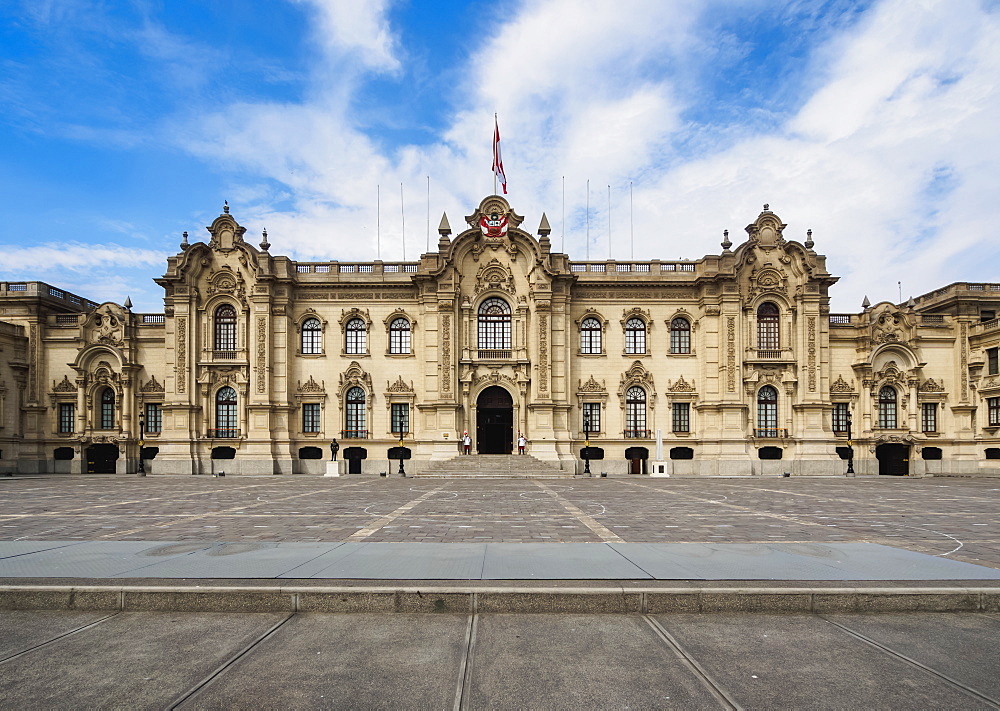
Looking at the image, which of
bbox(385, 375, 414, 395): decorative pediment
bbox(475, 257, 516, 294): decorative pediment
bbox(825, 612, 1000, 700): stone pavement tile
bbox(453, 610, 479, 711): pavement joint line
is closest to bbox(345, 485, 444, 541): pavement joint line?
bbox(453, 610, 479, 711): pavement joint line

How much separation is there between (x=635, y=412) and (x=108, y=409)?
36872 millimetres

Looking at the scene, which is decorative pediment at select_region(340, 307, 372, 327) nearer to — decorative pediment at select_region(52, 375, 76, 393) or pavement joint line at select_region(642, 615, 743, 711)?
decorative pediment at select_region(52, 375, 76, 393)

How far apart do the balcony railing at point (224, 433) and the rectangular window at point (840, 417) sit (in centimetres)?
4074

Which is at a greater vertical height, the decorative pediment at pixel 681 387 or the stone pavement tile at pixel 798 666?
the decorative pediment at pixel 681 387

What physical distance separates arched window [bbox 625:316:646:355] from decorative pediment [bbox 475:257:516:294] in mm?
8447

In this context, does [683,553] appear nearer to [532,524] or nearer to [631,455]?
[532,524]

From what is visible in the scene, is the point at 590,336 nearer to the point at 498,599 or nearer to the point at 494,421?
the point at 494,421

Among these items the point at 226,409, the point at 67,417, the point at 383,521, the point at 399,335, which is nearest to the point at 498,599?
the point at 383,521

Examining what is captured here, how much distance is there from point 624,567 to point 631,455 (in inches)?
1436

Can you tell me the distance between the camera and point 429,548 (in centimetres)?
1087

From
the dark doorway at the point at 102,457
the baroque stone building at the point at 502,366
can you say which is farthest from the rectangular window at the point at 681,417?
the dark doorway at the point at 102,457

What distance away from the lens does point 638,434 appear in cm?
4438

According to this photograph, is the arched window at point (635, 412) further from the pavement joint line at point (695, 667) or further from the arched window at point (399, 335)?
the pavement joint line at point (695, 667)

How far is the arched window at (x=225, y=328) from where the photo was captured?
147 feet
